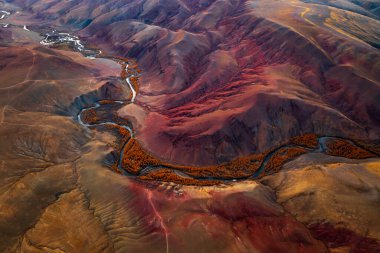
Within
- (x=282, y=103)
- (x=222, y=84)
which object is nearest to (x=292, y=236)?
(x=282, y=103)

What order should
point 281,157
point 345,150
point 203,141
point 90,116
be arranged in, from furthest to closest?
point 90,116, point 203,141, point 345,150, point 281,157

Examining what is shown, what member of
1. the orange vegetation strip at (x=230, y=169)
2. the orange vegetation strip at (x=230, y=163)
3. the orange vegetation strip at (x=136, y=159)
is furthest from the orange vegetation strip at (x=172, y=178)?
the orange vegetation strip at (x=136, y=159)

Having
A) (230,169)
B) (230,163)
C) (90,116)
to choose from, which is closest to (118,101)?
(90,116)

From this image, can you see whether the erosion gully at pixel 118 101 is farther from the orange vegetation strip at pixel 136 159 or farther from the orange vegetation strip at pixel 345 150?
the orange vegetation strip at pixel 345 150

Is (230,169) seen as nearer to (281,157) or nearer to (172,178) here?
(281,157)

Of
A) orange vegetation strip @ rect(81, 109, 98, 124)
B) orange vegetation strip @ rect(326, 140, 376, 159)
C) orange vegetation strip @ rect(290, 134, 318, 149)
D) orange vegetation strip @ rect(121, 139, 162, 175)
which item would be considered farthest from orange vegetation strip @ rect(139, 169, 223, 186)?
orange vegetation strip @ rect(326, 140, 376, 159)

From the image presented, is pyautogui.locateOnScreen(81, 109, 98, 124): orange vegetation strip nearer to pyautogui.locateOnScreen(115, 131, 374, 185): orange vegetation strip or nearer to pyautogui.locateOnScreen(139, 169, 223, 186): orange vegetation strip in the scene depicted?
pyautogui.locateOnScreen(115, 131, 374, 185): orange vegetation strip

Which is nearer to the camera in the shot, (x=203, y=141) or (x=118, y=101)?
(x=203, y=141)
